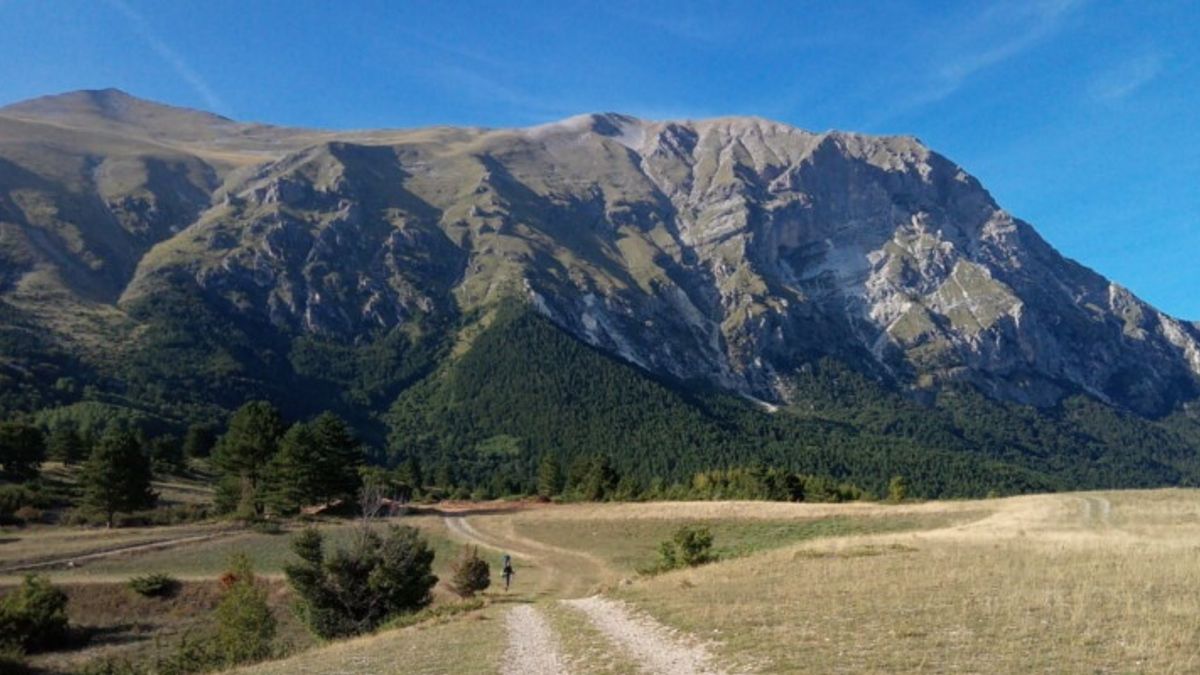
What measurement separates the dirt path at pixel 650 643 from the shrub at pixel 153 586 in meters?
33.1

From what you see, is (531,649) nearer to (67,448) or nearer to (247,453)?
A: (247,453)

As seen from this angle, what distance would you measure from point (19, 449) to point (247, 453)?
2259 centimetres

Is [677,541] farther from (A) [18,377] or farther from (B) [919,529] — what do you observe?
(A) [18,377]

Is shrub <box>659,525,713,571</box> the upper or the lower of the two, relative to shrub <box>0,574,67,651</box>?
→ upper

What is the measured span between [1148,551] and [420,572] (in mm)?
30325

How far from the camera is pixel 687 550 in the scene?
127 feet

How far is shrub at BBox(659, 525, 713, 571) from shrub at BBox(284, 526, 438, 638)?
1207 centimetres

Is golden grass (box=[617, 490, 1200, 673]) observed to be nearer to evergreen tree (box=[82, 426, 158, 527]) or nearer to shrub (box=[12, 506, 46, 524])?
evergreen tree (box=[82, 426, 158, 527])

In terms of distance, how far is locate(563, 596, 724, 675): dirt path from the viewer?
52.0ft

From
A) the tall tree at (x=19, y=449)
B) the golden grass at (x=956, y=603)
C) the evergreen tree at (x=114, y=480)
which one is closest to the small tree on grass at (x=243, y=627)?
the golden grass at (x=956, y=603)

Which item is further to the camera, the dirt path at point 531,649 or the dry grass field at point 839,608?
the dirt path at point 531,649

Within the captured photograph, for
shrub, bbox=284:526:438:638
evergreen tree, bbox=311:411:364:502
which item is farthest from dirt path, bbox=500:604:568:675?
evergreen tree, bbox=311:411:364:502

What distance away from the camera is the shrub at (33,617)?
37688 mm

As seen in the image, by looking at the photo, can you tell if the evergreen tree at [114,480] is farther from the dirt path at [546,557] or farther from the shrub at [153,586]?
the dirt path at [546,557]
